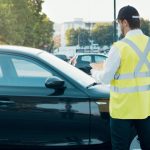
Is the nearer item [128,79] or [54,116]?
[128,79]

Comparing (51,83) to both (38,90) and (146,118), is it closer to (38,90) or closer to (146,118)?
(38,90)

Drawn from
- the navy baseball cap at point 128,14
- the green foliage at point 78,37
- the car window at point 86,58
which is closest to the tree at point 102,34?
the green foliage at point 78,37

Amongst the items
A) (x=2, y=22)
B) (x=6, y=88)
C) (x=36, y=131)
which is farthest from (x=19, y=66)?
(x=2, y=22)

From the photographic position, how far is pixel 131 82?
4.78m

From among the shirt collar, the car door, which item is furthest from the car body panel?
the shirt collar

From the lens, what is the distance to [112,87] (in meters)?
4.88

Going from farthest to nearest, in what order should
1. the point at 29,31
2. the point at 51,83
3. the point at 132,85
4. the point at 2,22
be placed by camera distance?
the point at 29,31 < the point at 2,22 < the point at 51,83 < the point at 132,85

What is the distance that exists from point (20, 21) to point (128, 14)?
168 ft

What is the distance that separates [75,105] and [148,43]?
158 cm

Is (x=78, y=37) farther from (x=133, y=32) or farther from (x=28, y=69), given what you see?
(x=133, y=32)

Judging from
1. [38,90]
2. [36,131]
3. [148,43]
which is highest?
[148,43]

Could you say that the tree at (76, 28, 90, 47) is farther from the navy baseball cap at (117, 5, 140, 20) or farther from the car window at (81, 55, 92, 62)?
the navy baseball cap at (117, 5, 140, 20)

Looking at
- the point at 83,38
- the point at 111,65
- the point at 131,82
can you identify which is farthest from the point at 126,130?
the point at 83,38

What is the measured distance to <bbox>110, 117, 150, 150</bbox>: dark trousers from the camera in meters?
4.77
